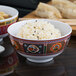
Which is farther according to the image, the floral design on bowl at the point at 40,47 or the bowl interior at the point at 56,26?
the bowl interior at the point at 56,26

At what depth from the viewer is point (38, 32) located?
888mm

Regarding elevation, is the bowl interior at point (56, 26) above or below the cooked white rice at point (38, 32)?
below

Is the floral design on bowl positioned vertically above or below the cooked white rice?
below

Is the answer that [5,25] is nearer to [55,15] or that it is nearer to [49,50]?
[49,50]

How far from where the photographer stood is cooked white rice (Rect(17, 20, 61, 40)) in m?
0.87

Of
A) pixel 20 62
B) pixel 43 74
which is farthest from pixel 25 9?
pixel 43 74

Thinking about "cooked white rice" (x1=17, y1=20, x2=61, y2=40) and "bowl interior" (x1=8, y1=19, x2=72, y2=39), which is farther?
"bowl interior" (x1=8, y1=19, x2=72, y2=39)

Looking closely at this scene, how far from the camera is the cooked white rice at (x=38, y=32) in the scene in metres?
0.87

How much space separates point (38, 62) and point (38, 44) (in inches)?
4.2

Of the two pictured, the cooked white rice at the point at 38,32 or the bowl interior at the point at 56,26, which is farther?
the bowl interior at the point at 56,26

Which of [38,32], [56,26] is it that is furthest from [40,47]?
[56,26]

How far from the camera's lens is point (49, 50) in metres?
0.85

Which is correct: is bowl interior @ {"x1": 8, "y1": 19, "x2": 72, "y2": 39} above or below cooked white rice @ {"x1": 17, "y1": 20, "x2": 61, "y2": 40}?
below

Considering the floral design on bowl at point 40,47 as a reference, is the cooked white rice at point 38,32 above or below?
above
